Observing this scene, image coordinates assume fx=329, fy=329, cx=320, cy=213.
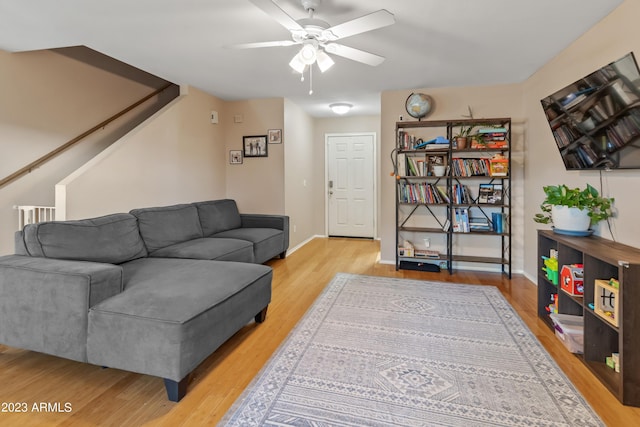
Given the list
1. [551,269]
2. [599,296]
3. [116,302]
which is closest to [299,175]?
[551,269]

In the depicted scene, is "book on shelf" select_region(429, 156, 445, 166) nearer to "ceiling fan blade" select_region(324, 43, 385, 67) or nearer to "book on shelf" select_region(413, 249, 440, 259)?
"book on shelf" select_region(413, 249, 440, 259)

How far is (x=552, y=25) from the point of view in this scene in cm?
245

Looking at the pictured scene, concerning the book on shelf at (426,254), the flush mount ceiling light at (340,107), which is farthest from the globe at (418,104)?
the book on shelf at (426,254)

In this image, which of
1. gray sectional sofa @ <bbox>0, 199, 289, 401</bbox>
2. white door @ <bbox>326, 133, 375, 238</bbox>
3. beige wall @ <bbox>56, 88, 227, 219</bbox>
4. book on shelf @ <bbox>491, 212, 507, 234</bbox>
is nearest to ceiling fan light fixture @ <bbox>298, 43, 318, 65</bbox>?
gray sectional sofa @ <bbox>0, 199, 289, 401</bbox>

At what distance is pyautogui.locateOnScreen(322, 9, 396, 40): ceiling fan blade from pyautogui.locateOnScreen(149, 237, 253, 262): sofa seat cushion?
2.07 metres

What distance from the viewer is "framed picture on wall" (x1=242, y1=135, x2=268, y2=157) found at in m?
4.75

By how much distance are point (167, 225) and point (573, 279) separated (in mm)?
3389

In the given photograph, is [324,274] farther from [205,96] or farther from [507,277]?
[205,96]

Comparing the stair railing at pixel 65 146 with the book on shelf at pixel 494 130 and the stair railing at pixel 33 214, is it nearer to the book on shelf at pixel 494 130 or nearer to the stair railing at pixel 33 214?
the stair railing at pixel 33 214

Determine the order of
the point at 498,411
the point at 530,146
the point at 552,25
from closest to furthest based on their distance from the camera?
the point at 498,411, the point at 552,25, the point at 530,146

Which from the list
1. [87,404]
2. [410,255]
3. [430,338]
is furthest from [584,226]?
[87,404]

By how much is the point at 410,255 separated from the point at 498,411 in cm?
259

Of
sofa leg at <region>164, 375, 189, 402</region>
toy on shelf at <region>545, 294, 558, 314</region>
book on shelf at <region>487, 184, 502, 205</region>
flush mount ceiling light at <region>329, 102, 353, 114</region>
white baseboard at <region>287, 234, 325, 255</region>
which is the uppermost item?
flush mount ceiling light at <region>329, 102, 353, 114</region>

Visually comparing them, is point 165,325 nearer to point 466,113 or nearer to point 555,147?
point 555,147
